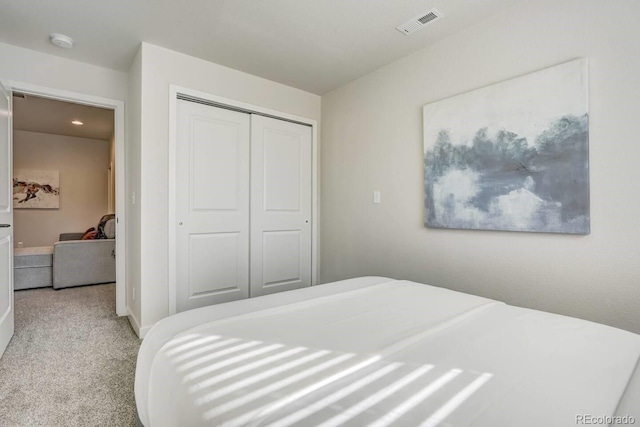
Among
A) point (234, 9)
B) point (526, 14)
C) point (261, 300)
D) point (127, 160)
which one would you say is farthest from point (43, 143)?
point (526, 14)

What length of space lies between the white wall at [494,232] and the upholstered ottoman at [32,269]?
386cm

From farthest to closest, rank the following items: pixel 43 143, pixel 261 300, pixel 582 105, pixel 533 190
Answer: pixel 43 143 < pixel 533 190 < pixel 582 105 < pixel 261 300

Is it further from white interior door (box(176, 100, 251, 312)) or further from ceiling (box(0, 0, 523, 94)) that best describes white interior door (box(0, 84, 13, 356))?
white interior door (box(176, 100, 251, 312))

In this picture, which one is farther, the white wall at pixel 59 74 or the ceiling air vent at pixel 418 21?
the white wall at pixel 59 74

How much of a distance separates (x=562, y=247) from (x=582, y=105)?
0.82 metres

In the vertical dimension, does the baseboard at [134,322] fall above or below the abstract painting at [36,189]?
below

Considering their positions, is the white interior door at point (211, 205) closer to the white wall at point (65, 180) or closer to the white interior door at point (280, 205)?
the white interior door at point (280, 205)

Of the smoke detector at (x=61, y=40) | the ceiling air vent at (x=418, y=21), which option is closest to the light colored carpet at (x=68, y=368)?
the smoke detector at (x=61, y=40)

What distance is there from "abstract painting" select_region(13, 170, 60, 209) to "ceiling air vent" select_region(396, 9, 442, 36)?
21.6ft

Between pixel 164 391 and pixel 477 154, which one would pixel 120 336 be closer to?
pixel 164 391

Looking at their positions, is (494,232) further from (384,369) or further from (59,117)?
(59,117)

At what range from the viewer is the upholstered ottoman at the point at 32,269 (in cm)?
397

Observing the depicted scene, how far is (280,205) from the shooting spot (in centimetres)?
340

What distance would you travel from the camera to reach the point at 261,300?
1.52 m
